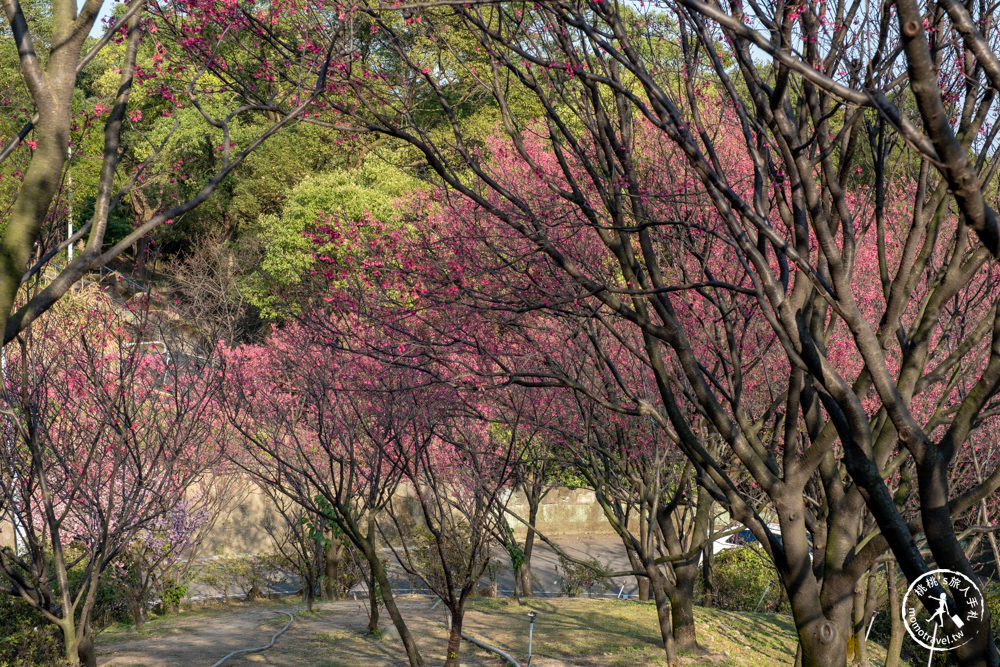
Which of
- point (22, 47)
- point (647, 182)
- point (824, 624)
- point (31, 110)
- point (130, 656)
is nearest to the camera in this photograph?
point (22, 47)

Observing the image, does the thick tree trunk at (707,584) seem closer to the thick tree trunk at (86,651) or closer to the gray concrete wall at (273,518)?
the gray concrete wall at (273,518)

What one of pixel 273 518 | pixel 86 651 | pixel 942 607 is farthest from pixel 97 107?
pixel 273 518

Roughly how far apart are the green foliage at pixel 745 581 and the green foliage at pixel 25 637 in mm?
11831

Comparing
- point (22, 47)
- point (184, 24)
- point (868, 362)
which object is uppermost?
point (184, 24)

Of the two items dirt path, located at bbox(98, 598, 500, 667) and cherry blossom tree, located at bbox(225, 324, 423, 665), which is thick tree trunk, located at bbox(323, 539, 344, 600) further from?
cherry blossom tree, located at bbox(225, 324, 423, 665)

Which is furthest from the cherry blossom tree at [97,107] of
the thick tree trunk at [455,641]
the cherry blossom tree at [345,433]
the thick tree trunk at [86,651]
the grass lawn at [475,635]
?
the grass lawn at [475,635]

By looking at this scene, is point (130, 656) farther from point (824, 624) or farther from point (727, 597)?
point (727, 597)

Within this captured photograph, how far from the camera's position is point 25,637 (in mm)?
7652

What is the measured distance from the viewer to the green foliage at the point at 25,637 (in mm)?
7551

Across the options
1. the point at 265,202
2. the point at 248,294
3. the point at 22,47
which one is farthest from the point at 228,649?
the point at 265,202

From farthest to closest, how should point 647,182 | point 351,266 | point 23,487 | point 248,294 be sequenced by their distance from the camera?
1. point 248,294
2. point 351,266
3. point 647,182
4. point 23,487

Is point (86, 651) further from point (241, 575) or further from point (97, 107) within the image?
point (241, 575)

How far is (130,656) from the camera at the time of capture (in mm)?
10047

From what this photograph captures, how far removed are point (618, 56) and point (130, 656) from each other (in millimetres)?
8966
